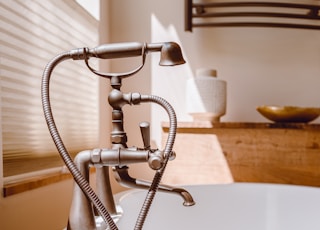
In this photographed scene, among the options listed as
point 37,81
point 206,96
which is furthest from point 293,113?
point 37,81

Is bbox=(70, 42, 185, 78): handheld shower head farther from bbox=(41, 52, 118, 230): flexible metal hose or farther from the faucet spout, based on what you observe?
the faucet spout

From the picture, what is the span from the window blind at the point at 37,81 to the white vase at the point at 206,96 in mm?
472

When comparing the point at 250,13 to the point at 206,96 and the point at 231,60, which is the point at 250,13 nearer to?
the point at 231,60

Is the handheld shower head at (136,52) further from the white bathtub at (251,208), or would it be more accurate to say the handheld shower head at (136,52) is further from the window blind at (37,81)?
the white bathtub at (251,208)

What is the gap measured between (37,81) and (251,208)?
2.88 ft

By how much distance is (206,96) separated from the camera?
4.52 feet


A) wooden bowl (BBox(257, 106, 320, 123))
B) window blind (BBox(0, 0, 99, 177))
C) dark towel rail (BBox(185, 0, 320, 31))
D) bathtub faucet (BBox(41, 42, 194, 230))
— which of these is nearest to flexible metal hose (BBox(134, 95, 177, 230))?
bathtub faucet (BBox(41, 42, 194, 230))

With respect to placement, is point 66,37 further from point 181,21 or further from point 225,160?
point 225,160

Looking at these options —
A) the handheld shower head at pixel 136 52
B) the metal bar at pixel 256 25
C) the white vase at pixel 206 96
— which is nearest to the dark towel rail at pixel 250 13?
the metal bar at pixel 256 25

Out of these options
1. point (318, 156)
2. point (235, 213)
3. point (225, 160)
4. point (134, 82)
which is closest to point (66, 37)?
point (134, 82)

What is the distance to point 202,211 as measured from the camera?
108 cm

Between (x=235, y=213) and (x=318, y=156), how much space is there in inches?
16.9

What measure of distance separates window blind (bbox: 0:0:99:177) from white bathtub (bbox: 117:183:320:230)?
497mm

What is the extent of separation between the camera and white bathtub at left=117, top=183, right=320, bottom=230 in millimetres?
1074
